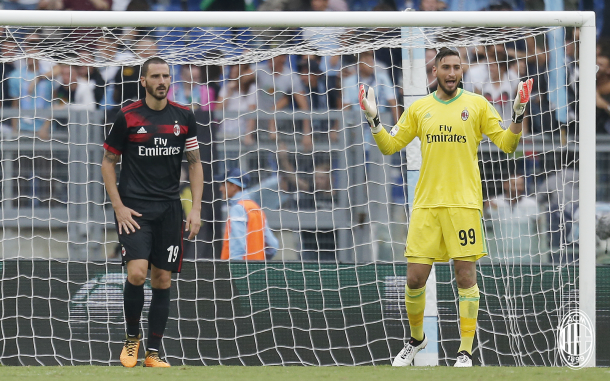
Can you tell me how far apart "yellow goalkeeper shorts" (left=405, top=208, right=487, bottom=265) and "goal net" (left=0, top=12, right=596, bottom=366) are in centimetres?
85

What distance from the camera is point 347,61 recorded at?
780 centimetres

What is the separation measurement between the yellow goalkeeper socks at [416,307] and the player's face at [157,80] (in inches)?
72.0

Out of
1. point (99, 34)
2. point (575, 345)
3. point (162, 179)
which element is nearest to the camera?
point (162, 179)

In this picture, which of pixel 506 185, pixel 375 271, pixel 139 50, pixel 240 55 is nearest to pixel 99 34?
→ pixel 139 50

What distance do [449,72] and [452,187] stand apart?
0.66 meters

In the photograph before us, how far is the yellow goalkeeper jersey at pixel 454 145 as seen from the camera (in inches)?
183

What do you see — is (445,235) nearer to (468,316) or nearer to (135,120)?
(468,316)

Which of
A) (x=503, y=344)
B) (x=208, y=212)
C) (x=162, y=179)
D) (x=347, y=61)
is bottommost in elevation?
(x=503, y=344)

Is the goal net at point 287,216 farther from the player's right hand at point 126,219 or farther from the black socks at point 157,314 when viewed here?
the player's right hand at point 126,219

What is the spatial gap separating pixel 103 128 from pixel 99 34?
110 cm

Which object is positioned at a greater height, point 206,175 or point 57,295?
point 206,175

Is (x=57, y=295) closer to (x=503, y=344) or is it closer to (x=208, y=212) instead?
(x=208, y=212)

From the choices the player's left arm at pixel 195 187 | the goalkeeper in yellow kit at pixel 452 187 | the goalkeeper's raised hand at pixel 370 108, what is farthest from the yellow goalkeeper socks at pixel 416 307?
the player's left arm at pixel 195 187

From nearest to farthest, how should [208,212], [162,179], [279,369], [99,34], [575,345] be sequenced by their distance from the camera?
1. [279,369]
2. [162,179]
3. [575,345]
4. [99,34]
5. [208,212]
